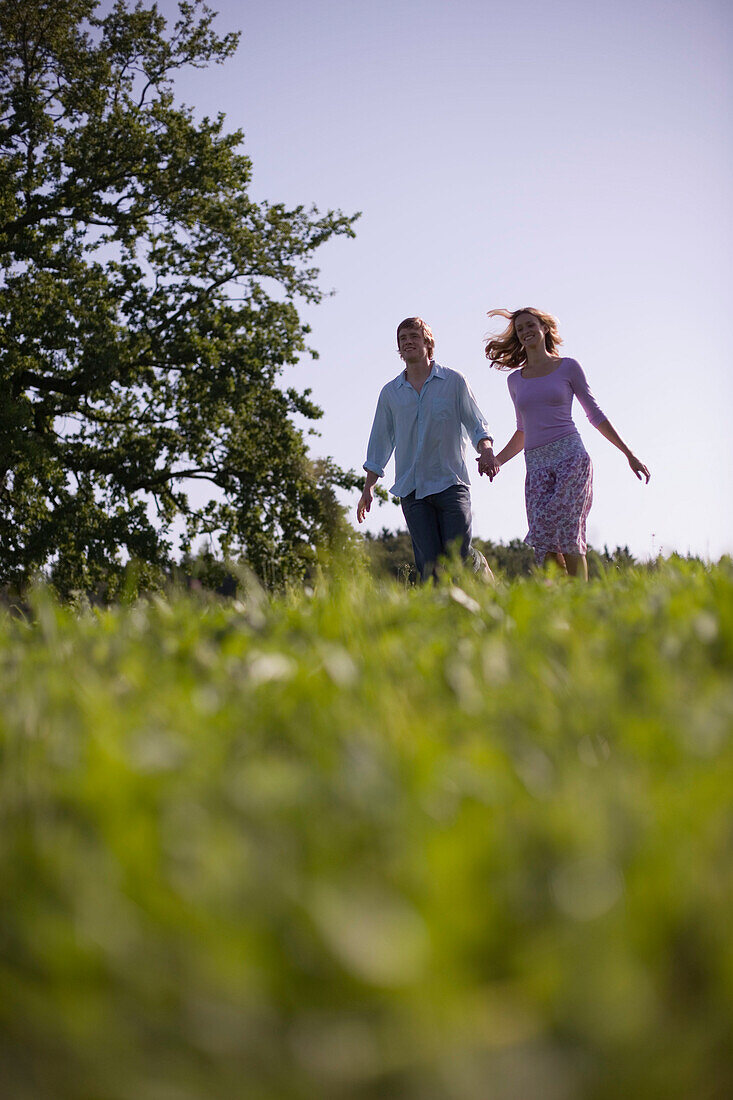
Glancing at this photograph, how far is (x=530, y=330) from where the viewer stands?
848 cm

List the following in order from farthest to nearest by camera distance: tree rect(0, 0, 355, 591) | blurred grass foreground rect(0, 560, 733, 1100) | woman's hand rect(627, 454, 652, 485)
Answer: tree rect(0, 0, 355, 591), woman's hand rect(627, 454, 652, 485), blurred grass foreground rect(0, 560, 733, 1100)

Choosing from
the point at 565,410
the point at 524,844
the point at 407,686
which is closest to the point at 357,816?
the point at 524,844

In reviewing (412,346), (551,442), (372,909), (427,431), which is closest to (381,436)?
(427,431)

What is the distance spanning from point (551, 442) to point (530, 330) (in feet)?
3.62

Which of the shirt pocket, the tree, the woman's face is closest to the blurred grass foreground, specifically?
the shirt pocket

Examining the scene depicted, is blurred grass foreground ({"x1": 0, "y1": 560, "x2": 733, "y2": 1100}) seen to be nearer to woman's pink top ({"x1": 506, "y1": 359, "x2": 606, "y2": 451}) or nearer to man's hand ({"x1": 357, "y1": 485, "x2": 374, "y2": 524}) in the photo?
man's hand ({"x1": 357, "y1": 485, "x2": 374, "y2": 524})

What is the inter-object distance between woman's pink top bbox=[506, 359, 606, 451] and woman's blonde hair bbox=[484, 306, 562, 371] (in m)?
0.43

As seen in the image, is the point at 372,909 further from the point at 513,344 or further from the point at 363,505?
the point at 513,344

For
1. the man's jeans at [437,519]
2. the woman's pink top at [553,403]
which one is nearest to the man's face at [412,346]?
the woman's pink top at [553,403]

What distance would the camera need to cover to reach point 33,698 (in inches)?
59.8

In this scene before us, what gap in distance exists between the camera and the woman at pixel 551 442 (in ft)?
26.7

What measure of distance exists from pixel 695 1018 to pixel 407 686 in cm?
93

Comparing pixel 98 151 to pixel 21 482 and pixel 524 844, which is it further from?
pixel 524 844

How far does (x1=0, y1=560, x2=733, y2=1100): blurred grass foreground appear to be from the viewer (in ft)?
2.31
